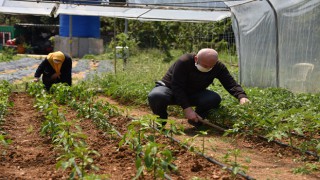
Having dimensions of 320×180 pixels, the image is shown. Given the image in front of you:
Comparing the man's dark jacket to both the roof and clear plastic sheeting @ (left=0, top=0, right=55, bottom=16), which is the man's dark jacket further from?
clear plastic sheeting @ (left=0, top=0, right=55, bottom=16)

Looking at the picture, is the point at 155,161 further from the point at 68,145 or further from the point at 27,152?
the point at 27,152

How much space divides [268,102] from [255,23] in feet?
15.3

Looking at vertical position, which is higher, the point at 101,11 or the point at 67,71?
the point at 101,11

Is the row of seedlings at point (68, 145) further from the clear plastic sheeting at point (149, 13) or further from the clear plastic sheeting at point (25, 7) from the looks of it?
the clear plastic sheeting at point (25, 7)

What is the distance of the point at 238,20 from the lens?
1176cm

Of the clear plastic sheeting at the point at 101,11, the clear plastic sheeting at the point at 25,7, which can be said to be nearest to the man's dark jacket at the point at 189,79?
the clear plastic sheeting at the point at 101,11

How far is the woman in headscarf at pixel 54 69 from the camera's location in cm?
894

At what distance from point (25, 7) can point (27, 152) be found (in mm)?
10681

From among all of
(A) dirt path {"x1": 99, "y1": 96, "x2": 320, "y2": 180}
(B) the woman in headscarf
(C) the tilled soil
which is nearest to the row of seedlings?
(C) the tilled soil

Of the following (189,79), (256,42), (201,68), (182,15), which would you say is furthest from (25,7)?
(201,68)

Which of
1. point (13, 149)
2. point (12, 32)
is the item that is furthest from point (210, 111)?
point (12, 32)

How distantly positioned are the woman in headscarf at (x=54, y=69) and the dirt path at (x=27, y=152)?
1739mm

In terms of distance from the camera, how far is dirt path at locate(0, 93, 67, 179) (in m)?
3.95

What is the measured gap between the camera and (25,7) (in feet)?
48.3
